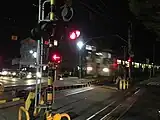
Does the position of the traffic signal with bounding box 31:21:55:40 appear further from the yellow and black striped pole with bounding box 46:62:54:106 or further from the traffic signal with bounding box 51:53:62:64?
the yellow and black striped pole with bounding box 46:62:54:106

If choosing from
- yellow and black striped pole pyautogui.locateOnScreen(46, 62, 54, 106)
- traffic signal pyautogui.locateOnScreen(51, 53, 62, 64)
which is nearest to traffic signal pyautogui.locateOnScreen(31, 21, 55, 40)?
traffic signal pyautogui.locateOnScreen(51, 53, 62, 64)

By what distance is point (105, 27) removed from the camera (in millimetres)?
56125

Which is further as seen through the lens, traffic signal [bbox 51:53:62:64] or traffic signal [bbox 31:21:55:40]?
traffic signal [bbox 51:53:62:64]

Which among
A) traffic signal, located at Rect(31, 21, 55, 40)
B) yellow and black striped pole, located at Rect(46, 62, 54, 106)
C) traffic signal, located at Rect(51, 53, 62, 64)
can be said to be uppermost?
traffic signal, located at Rect(31, 21, 55, 40)

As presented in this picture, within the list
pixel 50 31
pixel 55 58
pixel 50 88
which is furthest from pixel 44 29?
pixel 50 88

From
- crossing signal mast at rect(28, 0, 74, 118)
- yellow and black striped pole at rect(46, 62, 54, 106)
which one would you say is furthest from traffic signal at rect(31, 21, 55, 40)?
yellow and black striped pole at rect(46, 62, 54, 106)

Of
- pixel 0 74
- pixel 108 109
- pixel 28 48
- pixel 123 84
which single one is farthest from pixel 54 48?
pixel 28 48

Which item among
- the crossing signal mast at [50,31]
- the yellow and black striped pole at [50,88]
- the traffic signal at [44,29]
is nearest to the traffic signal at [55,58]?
the crossing signal mast at [50,31]

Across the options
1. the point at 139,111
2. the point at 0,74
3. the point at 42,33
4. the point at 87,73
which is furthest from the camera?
the point at 87,73

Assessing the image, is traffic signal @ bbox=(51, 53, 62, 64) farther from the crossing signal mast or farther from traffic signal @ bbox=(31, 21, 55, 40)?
Result: traffic signal @ bbox=(31, 21, 55, 40)

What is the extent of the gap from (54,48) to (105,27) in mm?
49724

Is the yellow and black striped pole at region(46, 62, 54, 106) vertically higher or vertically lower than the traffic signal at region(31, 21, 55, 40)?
lower

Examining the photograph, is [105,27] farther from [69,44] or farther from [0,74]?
[0,74]

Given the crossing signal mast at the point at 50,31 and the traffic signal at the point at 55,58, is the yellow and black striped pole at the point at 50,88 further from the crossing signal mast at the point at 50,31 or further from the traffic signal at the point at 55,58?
the traffic signal at the point at 55,58
